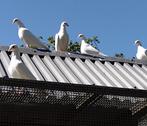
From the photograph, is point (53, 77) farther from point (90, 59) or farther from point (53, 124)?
point (90, 59)

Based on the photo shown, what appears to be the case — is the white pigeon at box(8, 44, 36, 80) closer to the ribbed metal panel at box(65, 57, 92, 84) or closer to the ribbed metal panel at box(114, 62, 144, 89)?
the ribbed metal panel at box(65, 57, 92, 84)

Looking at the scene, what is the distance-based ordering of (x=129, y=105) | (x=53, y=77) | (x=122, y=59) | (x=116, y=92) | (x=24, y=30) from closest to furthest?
(x=116, y=92)
(x=129, y=105)
(x=53, y=77)
(x=122, y=59)
(x=24, y=30)

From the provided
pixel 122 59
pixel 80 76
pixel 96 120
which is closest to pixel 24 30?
pixel 122 59

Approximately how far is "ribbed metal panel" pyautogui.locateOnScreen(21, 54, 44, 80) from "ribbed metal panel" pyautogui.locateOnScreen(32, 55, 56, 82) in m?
0.06

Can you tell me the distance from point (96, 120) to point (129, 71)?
123 cm

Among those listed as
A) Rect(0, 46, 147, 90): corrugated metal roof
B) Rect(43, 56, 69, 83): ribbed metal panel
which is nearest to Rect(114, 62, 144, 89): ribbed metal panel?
Rect(0, 46, 147, 90): corrugated metal roof

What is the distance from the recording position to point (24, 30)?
8.22 metres

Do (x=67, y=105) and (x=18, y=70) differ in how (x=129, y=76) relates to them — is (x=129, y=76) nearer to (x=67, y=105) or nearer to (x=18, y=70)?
(x=67, y=105)

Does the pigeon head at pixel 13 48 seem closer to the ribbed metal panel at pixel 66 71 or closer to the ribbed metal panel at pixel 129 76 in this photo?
the ribbed metal panel at pixel 66 71

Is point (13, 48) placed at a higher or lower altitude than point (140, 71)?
higher

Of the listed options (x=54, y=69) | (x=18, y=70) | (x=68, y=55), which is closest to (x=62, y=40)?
(x=68, y=55)

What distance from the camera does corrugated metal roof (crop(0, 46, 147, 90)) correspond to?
4.86 meters

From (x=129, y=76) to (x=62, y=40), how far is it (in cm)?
292

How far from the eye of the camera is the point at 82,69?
5293 mm
